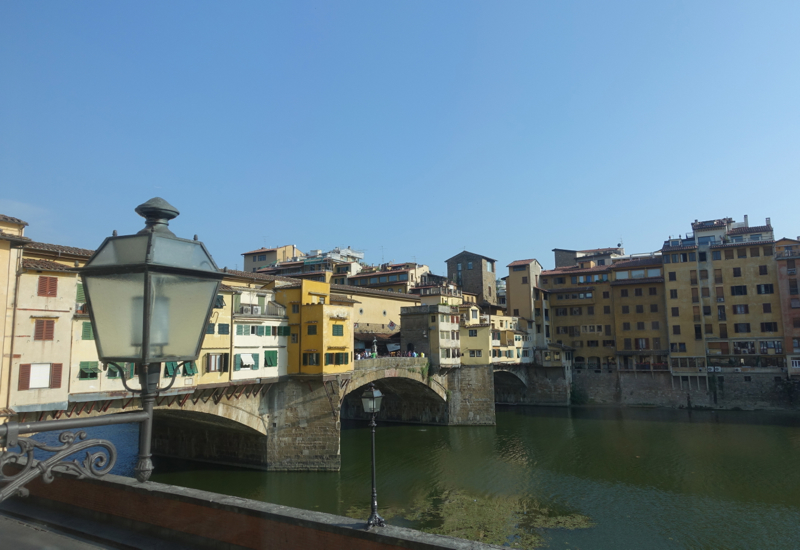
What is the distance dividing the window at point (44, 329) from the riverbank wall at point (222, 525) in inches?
539

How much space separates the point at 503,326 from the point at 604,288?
1629 cm

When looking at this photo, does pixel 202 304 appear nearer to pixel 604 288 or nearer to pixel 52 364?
pixel 52 364

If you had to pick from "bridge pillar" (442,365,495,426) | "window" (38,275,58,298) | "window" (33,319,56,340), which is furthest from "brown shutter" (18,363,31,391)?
"bridge pillar" (442,365,495,426)

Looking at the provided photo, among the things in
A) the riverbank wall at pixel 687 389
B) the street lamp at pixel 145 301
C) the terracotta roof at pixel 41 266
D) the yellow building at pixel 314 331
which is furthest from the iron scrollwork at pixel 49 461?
the riverbank wall at pixel 687 389

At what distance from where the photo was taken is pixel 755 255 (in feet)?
197

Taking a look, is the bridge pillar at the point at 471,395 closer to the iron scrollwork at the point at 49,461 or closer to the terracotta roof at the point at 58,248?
the terracotta roof at the point at 58,248

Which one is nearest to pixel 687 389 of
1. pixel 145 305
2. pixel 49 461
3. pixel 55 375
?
pixel 55 375

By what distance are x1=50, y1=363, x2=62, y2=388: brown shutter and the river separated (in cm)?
1134

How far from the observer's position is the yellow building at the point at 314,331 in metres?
34.0

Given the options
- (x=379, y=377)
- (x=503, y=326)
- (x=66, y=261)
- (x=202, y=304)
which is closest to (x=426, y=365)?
(x=379, y=377)

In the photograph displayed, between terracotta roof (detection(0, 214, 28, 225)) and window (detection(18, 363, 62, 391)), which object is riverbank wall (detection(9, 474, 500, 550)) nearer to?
window (detection(18, 363, 62, 391))

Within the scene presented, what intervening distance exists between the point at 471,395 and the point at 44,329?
130ft

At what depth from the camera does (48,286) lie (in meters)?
22.3

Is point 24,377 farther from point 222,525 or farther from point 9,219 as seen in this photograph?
point 222,525
